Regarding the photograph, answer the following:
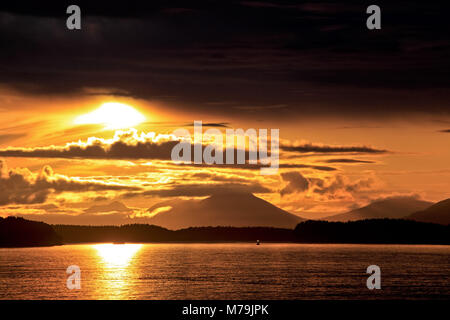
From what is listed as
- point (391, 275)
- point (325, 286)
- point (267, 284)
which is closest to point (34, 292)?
point (267, 284)

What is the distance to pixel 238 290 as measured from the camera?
93.6 metres

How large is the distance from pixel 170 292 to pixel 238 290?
10.1m

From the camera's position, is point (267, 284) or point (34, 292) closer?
point (34, 292)

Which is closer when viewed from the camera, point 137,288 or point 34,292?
point 34,292

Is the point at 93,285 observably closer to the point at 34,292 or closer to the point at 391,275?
the point at 34,292

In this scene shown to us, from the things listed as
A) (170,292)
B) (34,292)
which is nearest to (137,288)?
(170,292)

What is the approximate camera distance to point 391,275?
127188 mm

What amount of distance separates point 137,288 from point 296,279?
Result: 31.6m
